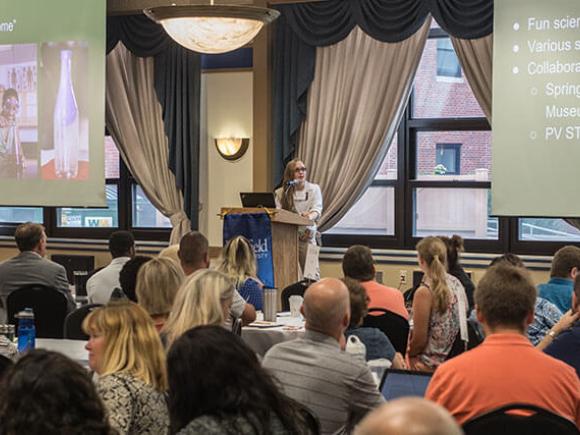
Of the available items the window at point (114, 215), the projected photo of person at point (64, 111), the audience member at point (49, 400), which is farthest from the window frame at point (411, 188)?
the audience member at point (49, 400)

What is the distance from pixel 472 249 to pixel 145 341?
6572 mm

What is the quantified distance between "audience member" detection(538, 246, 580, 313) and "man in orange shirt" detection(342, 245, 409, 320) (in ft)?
2.81

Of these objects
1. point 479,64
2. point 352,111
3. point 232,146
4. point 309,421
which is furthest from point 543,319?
point 232,146

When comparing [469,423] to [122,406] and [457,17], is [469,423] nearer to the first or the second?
[122,406]

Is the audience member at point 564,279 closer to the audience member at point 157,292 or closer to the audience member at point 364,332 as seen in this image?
the audience member at point 364,332

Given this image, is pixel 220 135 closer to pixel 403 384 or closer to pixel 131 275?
pixel 131 275

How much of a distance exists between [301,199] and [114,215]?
2820 mm

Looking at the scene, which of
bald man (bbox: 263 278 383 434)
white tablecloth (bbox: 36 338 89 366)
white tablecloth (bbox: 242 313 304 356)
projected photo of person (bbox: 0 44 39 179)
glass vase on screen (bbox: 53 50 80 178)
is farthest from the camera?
projected photo of person (bbox: 0 44 39 179)

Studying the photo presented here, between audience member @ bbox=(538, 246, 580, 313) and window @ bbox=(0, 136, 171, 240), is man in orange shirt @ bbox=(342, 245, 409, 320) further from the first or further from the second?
window @ bbox=(0, 136, 171, 240)

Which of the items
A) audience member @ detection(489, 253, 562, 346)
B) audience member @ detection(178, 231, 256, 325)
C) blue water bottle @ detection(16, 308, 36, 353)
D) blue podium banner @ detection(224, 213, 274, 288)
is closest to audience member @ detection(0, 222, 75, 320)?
audience member @ detection(178, 231, 256, 325)

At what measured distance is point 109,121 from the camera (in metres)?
10.8

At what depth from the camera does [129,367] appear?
315 cm

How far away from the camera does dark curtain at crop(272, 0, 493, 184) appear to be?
29.3 feet

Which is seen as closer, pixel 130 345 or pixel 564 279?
pixel 130 345
